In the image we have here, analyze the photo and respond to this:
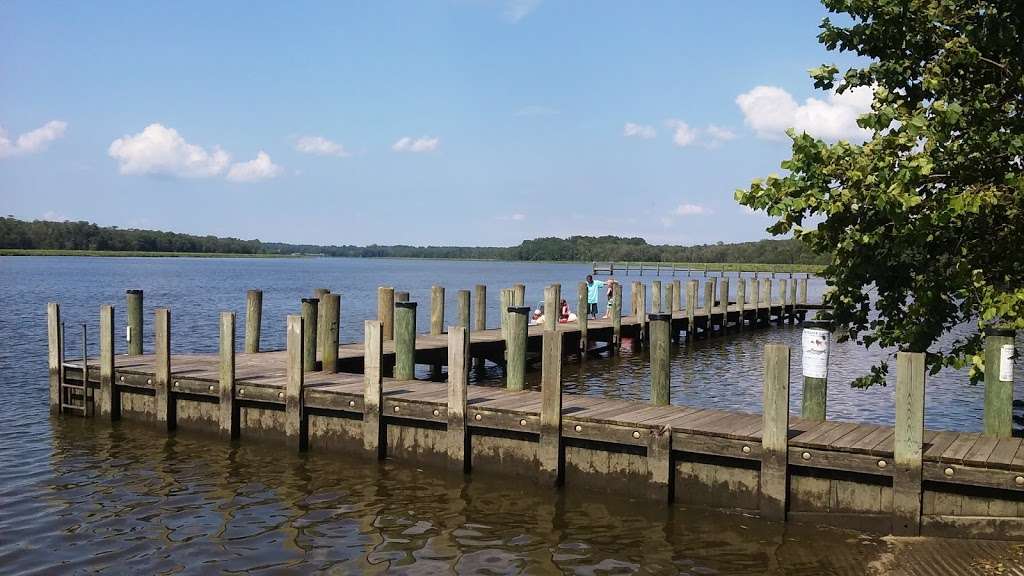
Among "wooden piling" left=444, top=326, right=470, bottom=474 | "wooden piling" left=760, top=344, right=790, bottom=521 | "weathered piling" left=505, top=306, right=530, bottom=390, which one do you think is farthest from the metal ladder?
"wooden piling" left=760, top=344, right=790, bottom=521

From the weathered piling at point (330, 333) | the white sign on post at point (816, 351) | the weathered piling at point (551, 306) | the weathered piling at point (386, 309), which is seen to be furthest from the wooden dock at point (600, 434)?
the weathered piling at point (551, 306)

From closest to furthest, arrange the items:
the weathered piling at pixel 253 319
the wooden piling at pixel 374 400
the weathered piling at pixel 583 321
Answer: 1. the wooden piling at pixel 374 400
2. the weathered piling at pixel 253 319
3. the weathered piling at pixel 583 321

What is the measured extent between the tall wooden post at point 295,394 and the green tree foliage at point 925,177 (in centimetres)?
630

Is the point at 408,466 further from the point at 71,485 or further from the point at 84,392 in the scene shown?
the point at 84,392

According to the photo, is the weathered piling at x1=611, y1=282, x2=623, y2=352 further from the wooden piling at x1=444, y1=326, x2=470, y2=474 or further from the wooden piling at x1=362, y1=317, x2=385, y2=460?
the wooden piling at x1=444, y1=326, x2=470, y2=474

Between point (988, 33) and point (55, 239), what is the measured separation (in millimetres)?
191026

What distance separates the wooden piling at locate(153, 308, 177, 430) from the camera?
1333 cm

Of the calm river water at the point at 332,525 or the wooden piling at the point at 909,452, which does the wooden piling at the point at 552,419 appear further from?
the wooden piling at the point at 909,452

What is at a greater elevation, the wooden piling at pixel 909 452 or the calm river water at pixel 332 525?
the wooden piling at pixel 909 452

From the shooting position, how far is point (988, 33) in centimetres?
910

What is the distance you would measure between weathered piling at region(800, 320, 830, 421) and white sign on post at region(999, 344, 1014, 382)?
175cm

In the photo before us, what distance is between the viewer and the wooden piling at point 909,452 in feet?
27.1

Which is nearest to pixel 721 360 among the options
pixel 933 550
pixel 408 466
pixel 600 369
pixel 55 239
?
pixel 600 369

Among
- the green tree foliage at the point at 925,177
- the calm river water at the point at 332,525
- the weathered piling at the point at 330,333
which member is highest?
the green tree foliage at the point at 925,177
